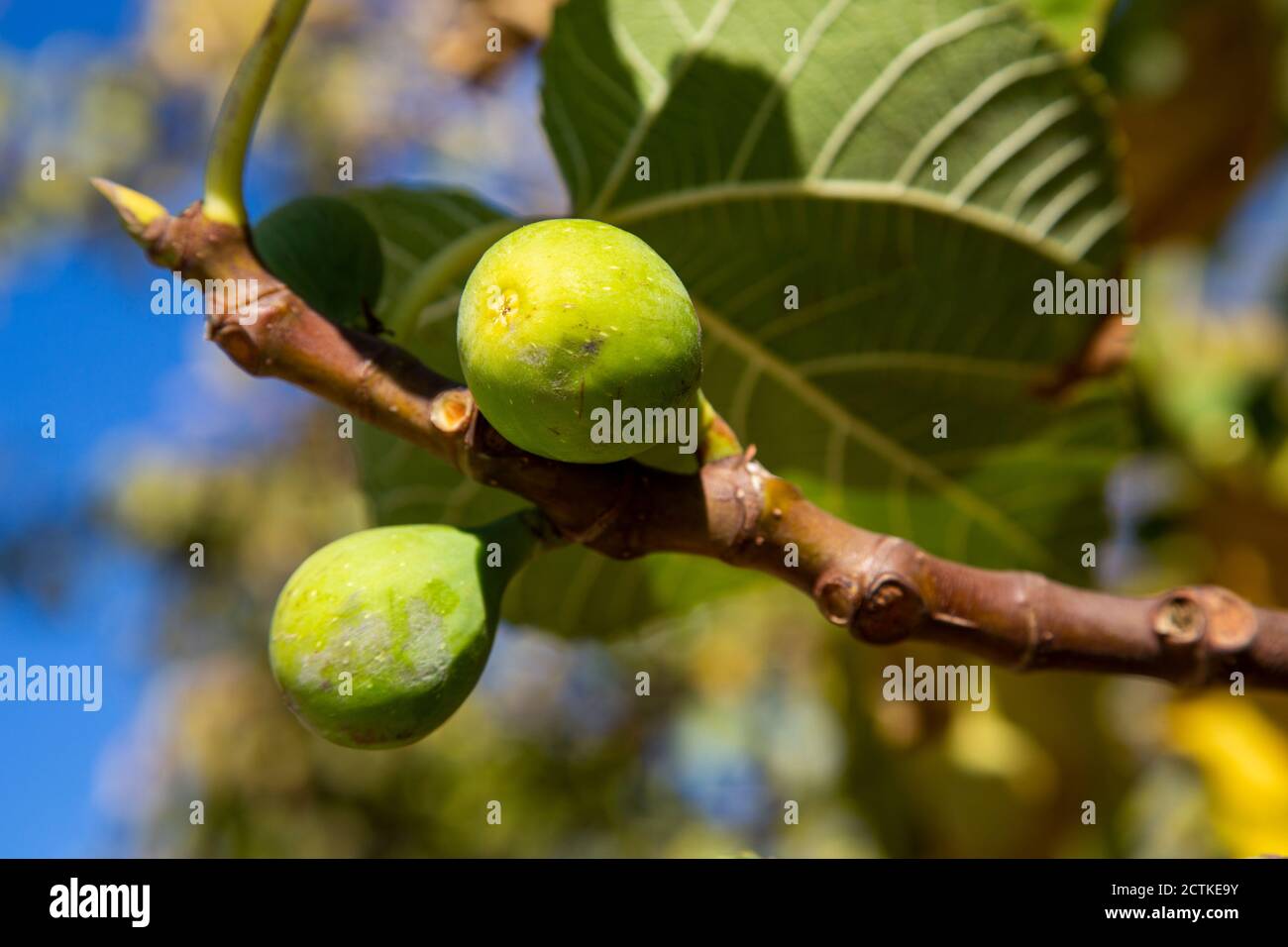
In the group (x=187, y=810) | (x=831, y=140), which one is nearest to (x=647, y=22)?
(x=831, y=140)

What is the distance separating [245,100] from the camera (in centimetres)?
91

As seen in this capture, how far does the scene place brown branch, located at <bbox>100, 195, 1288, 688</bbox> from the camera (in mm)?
866

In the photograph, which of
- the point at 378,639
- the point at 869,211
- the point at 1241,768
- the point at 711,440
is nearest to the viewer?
the point at 378,639

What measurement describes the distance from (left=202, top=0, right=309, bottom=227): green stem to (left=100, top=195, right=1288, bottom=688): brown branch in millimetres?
38

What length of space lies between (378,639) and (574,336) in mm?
268

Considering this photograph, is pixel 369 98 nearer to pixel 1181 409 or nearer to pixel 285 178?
pixel 285 178

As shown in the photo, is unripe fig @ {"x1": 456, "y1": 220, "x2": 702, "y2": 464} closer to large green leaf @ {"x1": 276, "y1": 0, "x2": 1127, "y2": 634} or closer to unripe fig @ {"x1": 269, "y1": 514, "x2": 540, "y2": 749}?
unripe fig @ {"x1": 269, "y1": 514, "x2": 540, "y2": 749}

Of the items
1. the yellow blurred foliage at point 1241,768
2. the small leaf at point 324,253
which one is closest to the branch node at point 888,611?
the small leaf at point 324,253

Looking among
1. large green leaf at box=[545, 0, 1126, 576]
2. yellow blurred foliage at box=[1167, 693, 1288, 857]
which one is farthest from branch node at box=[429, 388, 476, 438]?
yellow blurred foliage at box=[1167, 693, 1288, 857]

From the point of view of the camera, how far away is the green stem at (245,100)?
91cm

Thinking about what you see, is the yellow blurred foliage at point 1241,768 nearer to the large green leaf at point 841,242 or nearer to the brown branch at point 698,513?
the large green leaf at point 841,242

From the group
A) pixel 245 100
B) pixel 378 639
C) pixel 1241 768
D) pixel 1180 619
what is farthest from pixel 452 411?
pixel 1241 768

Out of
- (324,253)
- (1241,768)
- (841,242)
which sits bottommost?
(1241,768)

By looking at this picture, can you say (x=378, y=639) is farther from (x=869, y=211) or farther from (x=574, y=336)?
(x=869, y=211)
